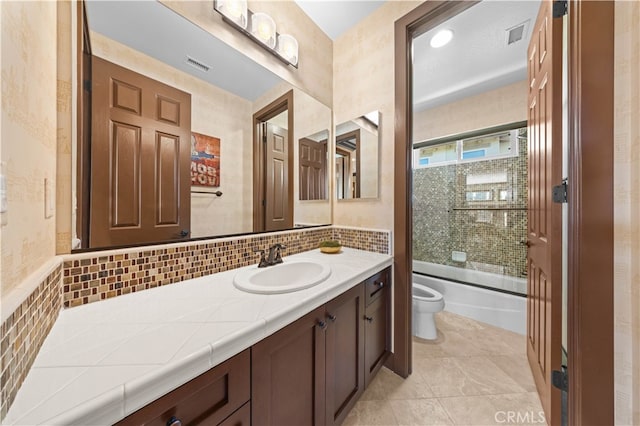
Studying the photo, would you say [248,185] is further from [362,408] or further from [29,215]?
[362,408]

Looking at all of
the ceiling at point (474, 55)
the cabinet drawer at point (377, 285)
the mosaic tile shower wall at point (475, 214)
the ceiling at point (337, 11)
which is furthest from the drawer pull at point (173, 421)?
the mosaic tile shower wall at point (475, 214)

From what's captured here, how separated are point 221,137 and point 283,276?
0.82 meters

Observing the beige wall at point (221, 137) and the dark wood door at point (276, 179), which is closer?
the beige wall at point (221, 137)

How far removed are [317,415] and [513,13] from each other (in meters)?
2.69

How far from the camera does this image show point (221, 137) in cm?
117

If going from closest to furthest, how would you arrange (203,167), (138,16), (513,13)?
(138,16)
(203,167)
(513,13)

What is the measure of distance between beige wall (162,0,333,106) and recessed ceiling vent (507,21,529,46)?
1410 millimetres

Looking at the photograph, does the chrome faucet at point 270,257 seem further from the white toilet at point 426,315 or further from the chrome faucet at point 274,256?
the white toilet at point 426,315

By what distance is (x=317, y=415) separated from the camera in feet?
2.94

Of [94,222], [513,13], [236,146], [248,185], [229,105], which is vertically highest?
[513,13]

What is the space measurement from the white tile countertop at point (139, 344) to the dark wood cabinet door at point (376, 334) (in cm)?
52

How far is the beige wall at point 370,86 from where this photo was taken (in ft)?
5.05

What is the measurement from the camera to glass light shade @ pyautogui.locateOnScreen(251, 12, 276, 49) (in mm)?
1329

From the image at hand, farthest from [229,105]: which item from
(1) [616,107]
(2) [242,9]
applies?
(1) [616,107]
